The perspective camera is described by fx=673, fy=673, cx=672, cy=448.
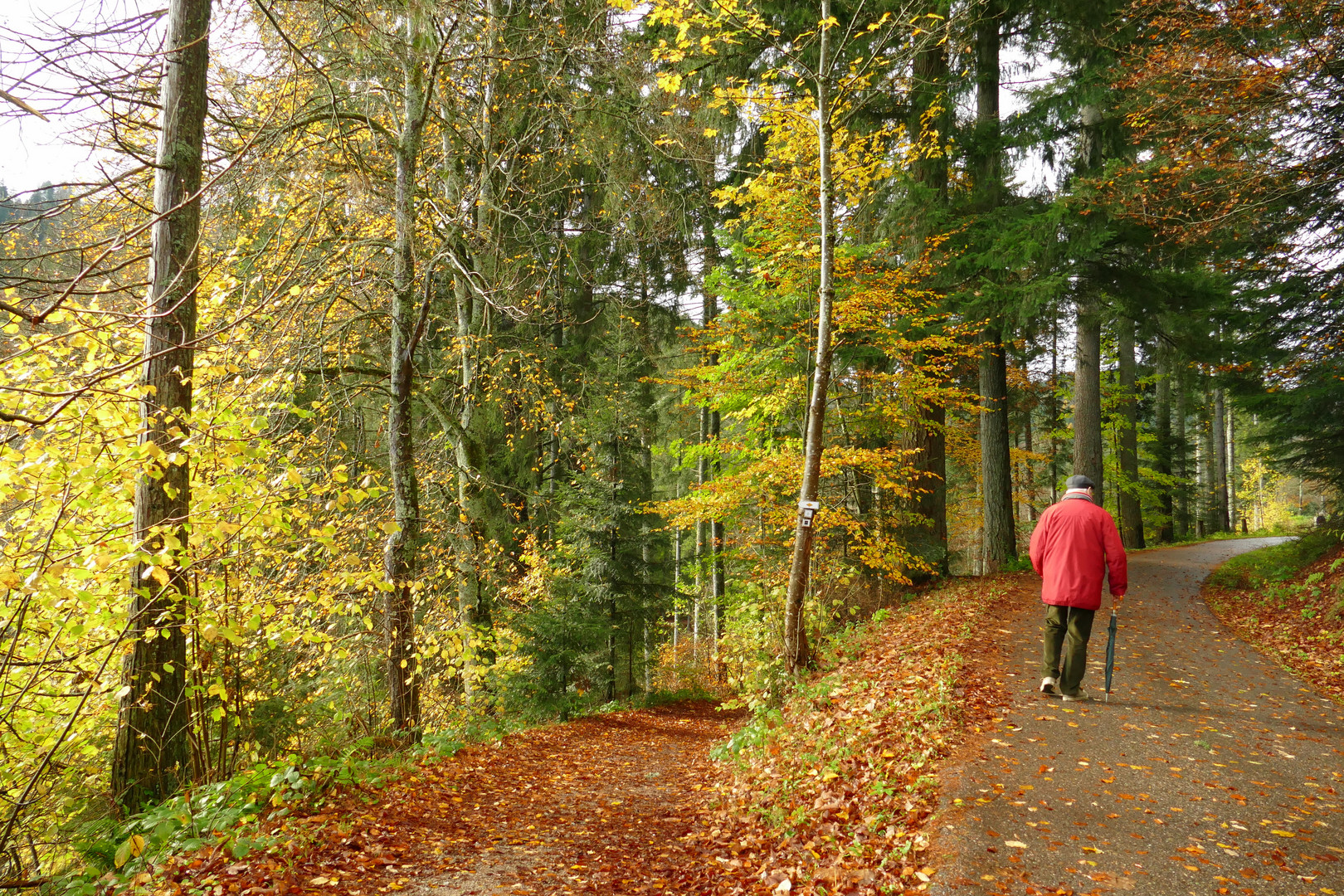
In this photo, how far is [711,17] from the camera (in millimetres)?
7277

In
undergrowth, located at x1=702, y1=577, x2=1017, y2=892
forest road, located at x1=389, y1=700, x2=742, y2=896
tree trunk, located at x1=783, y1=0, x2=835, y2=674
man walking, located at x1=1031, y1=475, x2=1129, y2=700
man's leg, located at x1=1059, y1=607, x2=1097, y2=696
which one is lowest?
forest road, located at x1=389, y1=700, x2=742, y2=896

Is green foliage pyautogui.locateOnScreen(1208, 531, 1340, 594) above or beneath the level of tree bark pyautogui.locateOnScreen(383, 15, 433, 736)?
beneath

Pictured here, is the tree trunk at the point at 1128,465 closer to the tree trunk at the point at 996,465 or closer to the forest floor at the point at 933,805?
the tree trunk at the point at 996,465

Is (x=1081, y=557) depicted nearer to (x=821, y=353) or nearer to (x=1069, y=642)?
(x=1069, y=642)

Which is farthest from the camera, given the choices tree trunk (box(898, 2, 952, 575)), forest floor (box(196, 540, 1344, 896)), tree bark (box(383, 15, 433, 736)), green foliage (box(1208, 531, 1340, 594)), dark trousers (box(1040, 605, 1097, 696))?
green foliage (box(1208, 531, 1340, 594))

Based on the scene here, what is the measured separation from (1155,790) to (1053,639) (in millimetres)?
1825

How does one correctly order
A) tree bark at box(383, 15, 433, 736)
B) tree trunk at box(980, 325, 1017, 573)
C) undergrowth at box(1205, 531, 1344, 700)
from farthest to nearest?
tree trunk at box(980, 325, 1017, 573) → undergrowth at box(1205, 531, 1344, 700) → tree bark at box(383, 15, 433, 736)

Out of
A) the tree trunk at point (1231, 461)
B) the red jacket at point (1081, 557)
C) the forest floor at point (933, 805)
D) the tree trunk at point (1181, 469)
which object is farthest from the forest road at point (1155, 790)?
the tree trunk at point (1231, 461)

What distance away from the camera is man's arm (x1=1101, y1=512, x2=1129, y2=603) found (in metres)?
5.95

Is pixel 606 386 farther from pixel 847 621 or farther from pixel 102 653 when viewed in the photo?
pixel 102 653

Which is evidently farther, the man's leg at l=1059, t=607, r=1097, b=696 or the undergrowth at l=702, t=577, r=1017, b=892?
the man's leg at l=1059, t=607, r=1097, b=696

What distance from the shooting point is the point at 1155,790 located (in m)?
4.54

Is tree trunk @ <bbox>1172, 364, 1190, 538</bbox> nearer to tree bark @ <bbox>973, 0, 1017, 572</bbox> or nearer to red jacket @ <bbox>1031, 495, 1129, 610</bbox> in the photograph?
tree bark @ <bbox>973, 0, 1017, 572</bbox>

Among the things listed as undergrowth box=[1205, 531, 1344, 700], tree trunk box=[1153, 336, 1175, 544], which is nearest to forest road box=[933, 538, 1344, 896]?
undergrowth box=[1205, 531, 1344, 700]
